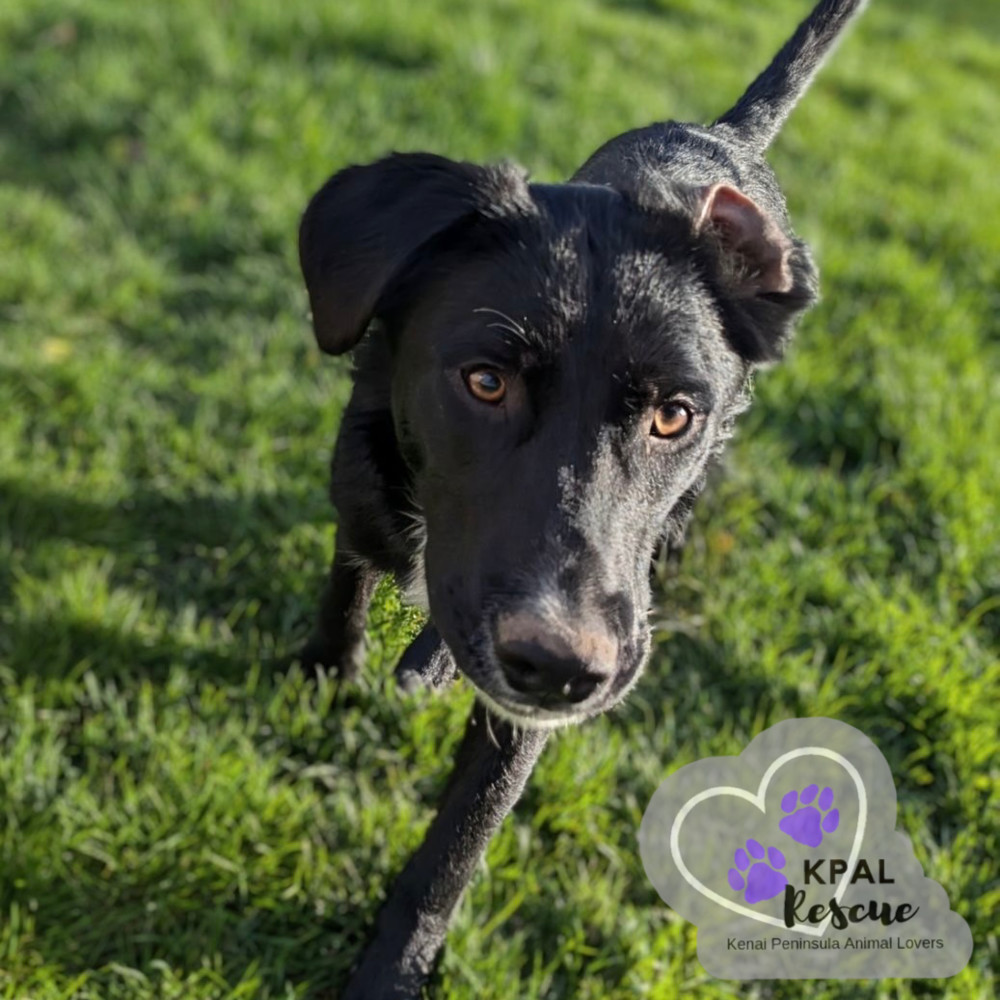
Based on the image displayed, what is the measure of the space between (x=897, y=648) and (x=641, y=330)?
184 centimetres

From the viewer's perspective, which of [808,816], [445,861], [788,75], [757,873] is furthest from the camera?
[788,75]

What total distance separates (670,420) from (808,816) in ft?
4.67

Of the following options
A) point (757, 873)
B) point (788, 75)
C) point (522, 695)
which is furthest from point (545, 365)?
point (788, 75)

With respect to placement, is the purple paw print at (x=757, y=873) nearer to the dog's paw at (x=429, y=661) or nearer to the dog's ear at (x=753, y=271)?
the dog's paw at (x=429, y=661)

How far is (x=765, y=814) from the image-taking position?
123 inches

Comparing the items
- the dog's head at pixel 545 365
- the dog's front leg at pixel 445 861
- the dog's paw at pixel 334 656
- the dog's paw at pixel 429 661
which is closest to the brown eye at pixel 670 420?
the dog's head at pixel 545 365

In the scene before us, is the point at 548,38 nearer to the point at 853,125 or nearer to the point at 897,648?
the point at 853,125

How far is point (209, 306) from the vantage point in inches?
180

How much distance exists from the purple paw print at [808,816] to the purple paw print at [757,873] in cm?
9

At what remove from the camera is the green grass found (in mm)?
2730

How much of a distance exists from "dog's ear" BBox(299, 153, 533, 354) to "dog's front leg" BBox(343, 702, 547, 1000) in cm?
88

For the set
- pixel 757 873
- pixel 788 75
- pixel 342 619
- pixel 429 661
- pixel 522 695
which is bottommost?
pixel 757 873

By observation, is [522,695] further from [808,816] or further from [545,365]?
[808,816]

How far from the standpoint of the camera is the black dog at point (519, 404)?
199cm
